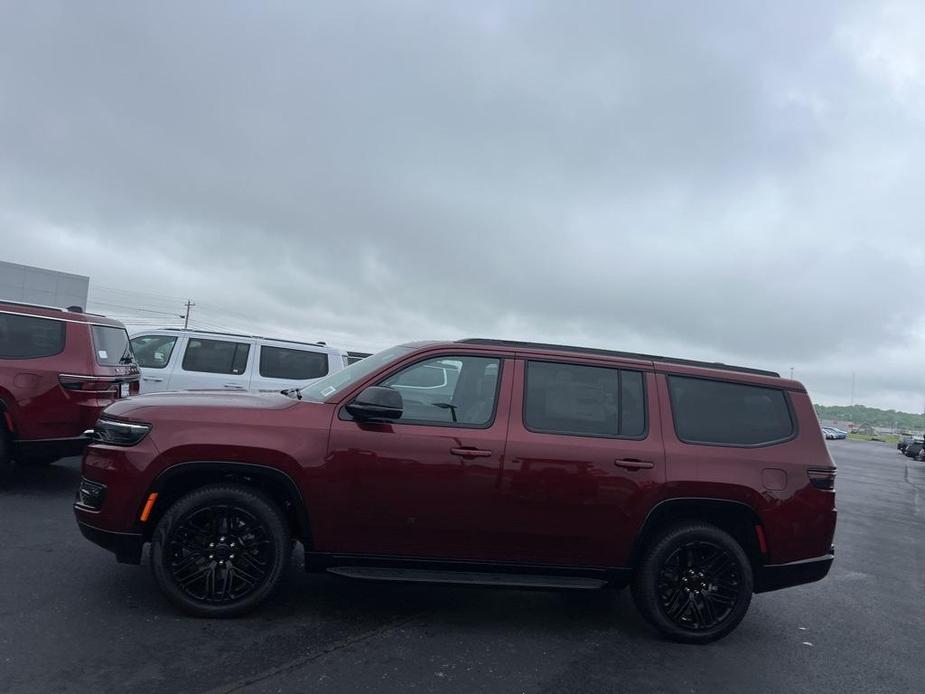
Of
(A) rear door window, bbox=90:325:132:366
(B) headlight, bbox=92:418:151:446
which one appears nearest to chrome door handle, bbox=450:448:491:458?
(B) headlight, bbox=92:418:151:446

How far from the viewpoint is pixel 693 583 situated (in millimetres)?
5004

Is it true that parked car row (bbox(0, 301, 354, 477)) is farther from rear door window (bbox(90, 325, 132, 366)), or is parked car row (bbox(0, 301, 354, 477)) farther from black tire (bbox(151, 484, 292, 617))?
black tire (bbox(151, 484, 292, 617))

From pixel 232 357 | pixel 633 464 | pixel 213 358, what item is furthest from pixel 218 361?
pixel 633 464

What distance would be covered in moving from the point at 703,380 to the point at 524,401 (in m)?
1.40

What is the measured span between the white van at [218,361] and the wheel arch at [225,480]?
6.62 meters

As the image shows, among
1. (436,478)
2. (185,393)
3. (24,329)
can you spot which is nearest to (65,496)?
(24,329)

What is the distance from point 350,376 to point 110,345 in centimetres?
452

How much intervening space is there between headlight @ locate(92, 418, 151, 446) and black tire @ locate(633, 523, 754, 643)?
3.40 metres

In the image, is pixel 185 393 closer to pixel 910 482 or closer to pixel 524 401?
pixel 524 401

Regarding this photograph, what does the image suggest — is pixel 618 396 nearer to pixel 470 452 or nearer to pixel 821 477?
pixel 470 452

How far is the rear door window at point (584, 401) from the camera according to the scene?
16.4 feet

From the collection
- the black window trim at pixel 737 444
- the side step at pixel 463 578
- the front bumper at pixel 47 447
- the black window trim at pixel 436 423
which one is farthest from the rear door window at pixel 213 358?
the black window trim at pixel 737 444

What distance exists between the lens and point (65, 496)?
25.6ft

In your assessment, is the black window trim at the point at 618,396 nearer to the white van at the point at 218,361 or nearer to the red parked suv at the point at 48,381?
the red parked suv at the point at 48,381
